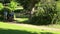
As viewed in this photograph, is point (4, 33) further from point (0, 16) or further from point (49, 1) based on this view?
point (0, 16)

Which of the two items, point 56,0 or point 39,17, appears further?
point 56,0

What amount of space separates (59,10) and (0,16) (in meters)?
9.94

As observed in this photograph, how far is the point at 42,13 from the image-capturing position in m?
21.9

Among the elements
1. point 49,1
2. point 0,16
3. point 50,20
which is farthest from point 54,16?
point 0,16

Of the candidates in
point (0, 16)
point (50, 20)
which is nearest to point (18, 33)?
point (50, 20)

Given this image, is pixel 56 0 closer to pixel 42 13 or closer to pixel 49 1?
pixel 49 1

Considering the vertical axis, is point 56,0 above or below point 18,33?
above

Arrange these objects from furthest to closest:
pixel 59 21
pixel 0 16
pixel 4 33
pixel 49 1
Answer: pixel 0 16
pixel 49 1
pixel 59 21
pixel 4 33

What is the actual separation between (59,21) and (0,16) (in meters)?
10.2

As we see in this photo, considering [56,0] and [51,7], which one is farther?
[56,0]

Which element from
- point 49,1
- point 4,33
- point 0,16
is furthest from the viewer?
point 0,16

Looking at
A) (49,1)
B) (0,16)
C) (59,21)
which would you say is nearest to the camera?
(59,21)

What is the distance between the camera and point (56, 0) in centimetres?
2339

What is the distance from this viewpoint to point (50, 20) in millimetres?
20812
